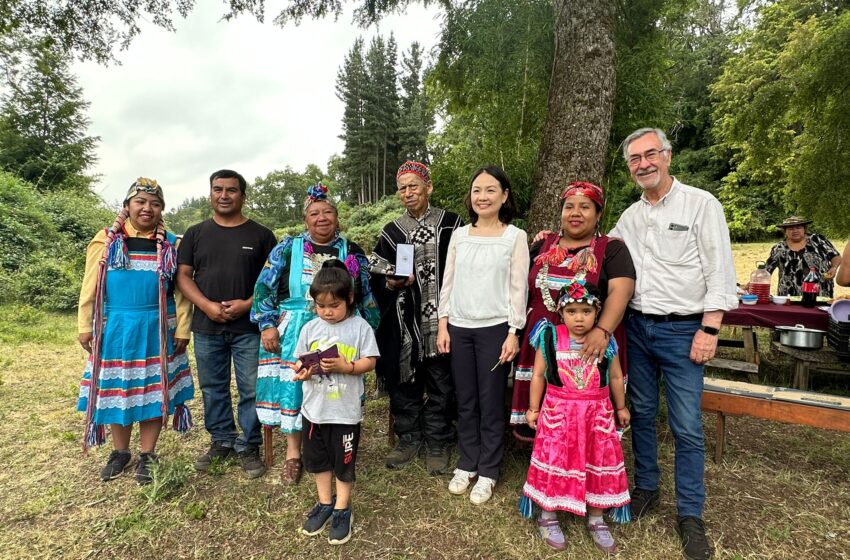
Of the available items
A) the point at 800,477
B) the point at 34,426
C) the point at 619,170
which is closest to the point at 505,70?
the point at 619,170

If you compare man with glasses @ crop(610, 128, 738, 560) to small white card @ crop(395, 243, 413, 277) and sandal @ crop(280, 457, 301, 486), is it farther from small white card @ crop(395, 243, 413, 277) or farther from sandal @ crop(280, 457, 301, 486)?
sandal @ crop(280, 457, 301, 486)

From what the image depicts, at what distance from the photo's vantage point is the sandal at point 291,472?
2959mm

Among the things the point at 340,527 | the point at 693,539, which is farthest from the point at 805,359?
the point at 340,527

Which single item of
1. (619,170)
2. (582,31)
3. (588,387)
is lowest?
(588,387)

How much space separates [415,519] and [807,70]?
7.80 meters

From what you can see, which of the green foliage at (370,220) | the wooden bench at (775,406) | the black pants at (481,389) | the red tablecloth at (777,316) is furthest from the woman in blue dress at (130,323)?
the green foliage at (370,220)

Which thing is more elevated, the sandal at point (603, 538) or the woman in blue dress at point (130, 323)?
the woman in blue dress at point (130, 323)

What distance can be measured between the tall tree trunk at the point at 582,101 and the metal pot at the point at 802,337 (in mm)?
2509

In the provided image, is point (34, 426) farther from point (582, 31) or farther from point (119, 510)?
point (582, 31)

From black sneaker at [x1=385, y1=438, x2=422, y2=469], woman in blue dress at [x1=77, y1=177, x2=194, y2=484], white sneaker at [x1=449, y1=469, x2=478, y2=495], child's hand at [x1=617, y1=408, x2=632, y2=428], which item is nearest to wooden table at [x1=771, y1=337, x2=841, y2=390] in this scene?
child's hand at [x1=617, y1=408, x2=632, y2=428]

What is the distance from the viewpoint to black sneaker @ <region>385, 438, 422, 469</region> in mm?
3182

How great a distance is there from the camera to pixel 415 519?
102 inches

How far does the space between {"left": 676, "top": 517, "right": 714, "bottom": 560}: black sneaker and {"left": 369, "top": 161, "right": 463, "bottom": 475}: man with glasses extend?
1.41 metres

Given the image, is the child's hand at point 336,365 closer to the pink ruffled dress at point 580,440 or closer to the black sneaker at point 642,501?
the pink ruffled dress at point 580,440
